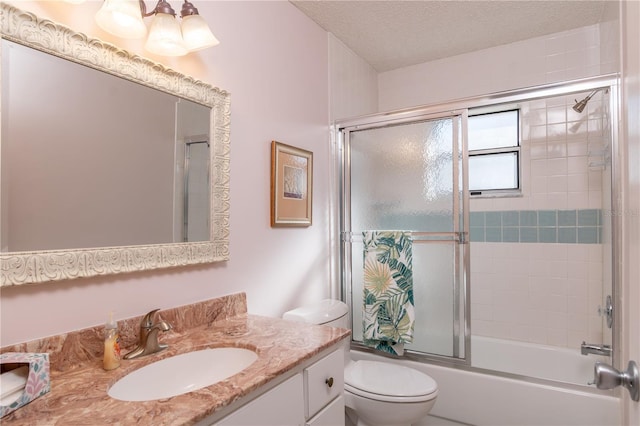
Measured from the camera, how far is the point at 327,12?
2314 mm

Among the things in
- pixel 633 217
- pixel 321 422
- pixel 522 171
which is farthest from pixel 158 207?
pixel 522 171

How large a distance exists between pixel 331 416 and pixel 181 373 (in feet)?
1.81

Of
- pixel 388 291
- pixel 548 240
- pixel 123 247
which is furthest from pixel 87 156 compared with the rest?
pixel 548 240

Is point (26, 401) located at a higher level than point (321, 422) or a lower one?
higher

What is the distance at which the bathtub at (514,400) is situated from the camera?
6.01ft

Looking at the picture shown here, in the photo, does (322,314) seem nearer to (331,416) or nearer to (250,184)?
(331,416)

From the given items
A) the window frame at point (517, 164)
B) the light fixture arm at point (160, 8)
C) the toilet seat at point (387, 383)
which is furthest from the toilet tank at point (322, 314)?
the window frame at point (517, 164)

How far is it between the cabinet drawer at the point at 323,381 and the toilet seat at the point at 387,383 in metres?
0.45

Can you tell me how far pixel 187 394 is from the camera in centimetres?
93

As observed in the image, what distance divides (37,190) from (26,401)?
0.55 metres

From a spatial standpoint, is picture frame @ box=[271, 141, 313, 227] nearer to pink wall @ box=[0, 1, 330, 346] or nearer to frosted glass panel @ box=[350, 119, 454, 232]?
pink wall @ box=[0, 1, 330, 346]

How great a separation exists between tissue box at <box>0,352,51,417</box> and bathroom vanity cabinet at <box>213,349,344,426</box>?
44 centimetres

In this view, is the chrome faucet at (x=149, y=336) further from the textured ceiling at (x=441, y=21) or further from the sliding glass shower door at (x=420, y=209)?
the textured ceiling at (x=441, y=21)

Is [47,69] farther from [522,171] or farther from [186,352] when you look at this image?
[522,171]
